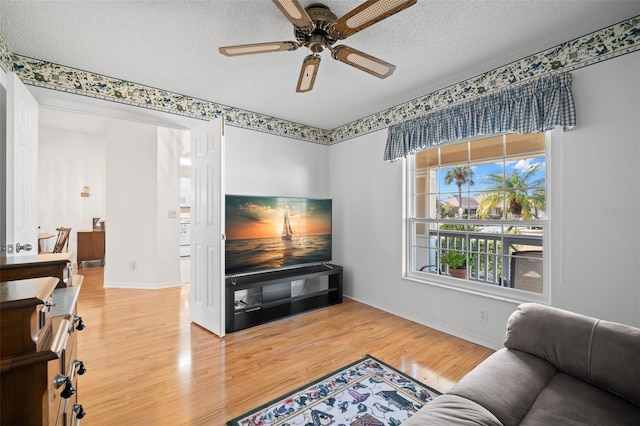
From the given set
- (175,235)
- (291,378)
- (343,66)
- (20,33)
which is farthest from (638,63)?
(175,235)

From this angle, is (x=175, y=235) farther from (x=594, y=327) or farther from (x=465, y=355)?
(x=594, y=327)

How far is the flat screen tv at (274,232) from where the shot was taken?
325 cm

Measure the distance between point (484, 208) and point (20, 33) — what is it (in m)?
4.12

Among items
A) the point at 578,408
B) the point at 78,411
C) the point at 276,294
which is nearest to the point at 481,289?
the point at 578,408

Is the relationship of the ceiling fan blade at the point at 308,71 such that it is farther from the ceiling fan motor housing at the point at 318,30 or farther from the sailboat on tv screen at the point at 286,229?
the sailboat on tv screen at the point at 286,229

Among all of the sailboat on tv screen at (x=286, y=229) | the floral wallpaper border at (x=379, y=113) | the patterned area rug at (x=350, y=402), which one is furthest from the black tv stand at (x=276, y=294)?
the floral wallpaper border at (x=379, y=113)

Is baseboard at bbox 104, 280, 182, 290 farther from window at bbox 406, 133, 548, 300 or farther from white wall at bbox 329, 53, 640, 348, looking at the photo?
white wall at bbox 329, 53, 640, 348

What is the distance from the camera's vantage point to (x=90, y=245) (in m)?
5.94

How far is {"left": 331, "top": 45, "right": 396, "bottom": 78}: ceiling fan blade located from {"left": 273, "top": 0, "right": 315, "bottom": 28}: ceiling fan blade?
27 cm

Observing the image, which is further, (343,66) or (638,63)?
(343,66)

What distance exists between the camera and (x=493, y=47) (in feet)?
7.46

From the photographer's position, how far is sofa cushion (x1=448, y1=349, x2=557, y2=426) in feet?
3.80

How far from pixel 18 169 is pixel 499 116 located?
3.79 metres

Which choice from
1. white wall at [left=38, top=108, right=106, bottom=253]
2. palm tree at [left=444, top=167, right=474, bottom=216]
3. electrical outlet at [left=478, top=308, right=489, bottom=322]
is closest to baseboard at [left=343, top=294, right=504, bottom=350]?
electrical outlet at [left=478, top=308, right=489, bottom=322]
